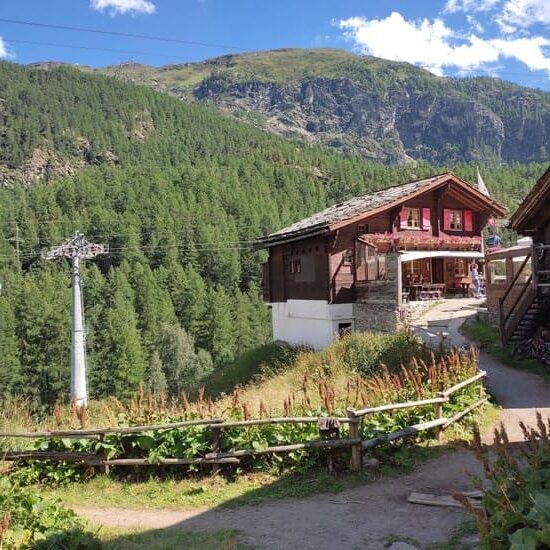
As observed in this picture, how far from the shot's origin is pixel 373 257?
83.1 ft

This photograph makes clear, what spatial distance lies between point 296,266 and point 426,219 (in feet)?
22.9

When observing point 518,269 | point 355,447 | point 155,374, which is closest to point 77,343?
point 518,269

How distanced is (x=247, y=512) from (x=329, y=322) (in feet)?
53.7

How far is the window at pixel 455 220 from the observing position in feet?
98.2

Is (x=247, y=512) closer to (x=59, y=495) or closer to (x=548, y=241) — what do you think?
(x=59, y=495)

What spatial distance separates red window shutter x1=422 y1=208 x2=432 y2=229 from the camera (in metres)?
28.7

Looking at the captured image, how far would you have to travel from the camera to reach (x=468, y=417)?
12211mm

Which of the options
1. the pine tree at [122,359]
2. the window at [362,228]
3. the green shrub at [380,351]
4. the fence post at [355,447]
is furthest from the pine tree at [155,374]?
the fence post at [355,447]

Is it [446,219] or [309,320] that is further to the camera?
[446,219]

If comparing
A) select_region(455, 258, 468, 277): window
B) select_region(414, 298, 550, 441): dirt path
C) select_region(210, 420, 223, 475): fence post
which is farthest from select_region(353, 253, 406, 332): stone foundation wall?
select_region(210, 420, 223, 475): fence post

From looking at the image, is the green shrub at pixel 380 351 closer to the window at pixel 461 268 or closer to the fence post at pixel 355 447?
the fence post at pixel 355 447

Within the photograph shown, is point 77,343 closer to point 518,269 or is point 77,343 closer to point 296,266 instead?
point 296,266

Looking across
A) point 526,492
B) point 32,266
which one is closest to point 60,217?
point 32,266

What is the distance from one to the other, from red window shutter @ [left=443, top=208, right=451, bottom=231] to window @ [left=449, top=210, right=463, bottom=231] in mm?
117
